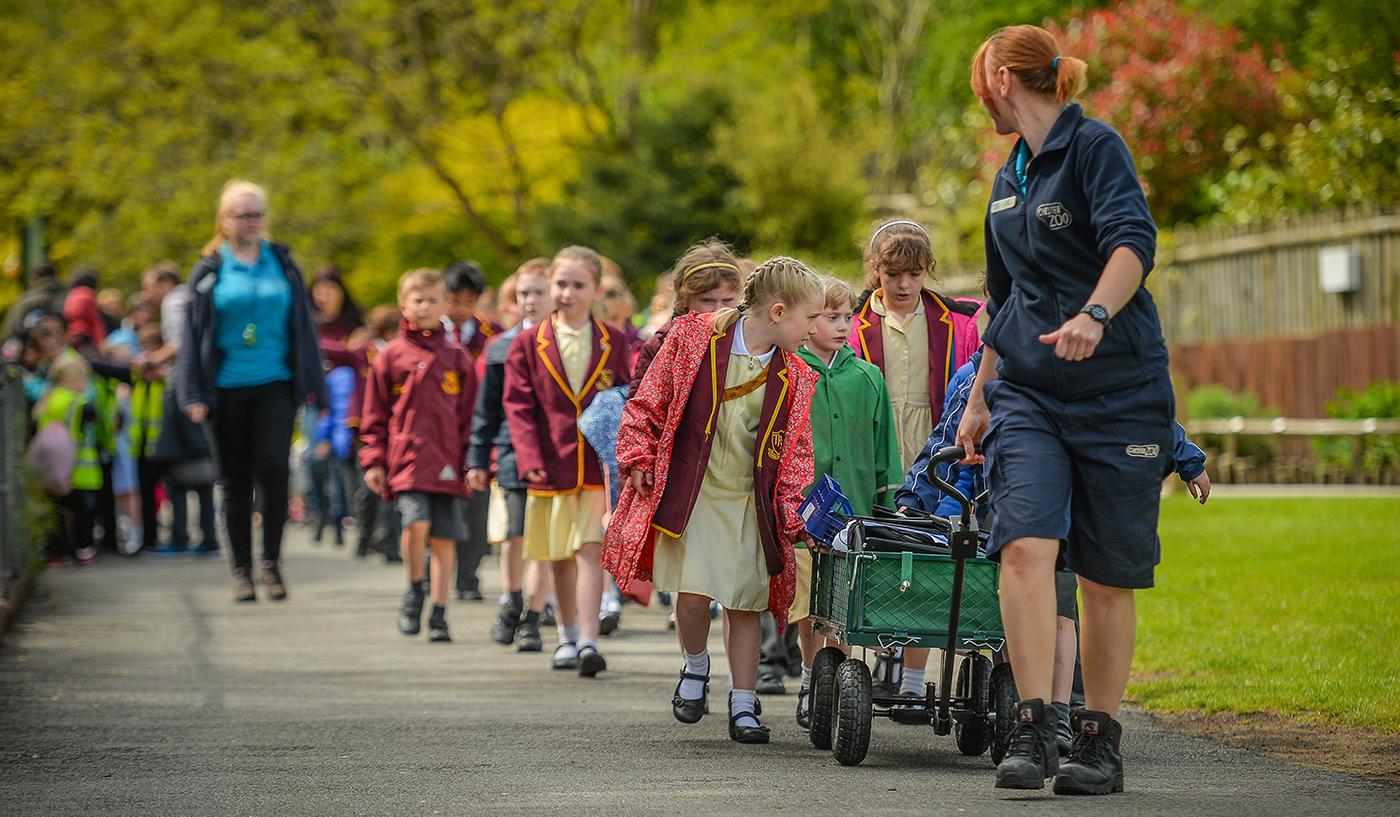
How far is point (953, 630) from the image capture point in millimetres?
5156

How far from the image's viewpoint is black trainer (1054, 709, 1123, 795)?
4707 millimetres

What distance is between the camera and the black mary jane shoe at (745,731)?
19.1 feet

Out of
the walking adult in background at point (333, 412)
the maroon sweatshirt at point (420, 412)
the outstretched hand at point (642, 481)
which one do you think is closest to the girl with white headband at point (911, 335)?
the outstretched hand at point (642, 481)

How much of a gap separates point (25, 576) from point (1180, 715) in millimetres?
7387

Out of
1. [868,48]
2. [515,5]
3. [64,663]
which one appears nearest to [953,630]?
[64,663]

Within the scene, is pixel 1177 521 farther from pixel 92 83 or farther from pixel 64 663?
pixel 92 83

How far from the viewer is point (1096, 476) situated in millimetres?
4754

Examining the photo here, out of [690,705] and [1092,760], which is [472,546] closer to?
[690,705]

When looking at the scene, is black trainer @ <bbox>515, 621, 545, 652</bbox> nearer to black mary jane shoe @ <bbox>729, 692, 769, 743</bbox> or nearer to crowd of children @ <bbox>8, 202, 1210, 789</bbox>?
crowd of children @ <bbox>8, 202, 1210, 789</bbox>

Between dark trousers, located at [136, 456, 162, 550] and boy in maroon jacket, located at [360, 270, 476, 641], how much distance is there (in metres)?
5.84

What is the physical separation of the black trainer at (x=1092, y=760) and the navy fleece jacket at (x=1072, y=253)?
37.3 inches

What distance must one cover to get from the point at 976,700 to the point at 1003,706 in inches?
8.9

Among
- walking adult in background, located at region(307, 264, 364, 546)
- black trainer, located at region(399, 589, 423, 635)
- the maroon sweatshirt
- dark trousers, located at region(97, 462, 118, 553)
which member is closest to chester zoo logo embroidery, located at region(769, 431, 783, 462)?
the maroon sweatshirt

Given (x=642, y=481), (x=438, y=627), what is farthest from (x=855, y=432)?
(x=438, y=627)
